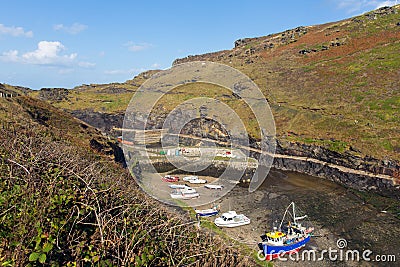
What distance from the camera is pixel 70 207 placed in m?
4.70

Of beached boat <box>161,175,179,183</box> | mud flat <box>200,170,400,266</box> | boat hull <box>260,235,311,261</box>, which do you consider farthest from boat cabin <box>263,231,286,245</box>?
beached boat <box>161,175,179,183</box>

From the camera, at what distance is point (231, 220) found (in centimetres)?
2703

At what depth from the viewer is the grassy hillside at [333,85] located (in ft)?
153

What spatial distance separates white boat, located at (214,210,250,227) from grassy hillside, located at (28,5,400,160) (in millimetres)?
22567

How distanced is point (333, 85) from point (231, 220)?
49384 millimetres

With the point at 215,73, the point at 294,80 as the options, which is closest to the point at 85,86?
the point at 215,73

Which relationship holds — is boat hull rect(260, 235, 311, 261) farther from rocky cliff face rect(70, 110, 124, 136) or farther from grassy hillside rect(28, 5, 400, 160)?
rocky cliff face rect(70, 110, 124, 136)

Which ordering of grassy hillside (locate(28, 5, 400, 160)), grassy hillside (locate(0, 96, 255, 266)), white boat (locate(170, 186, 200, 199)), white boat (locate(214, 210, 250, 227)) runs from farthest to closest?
grassy hillside (locate(28, 5, 400, 160))
white boat (locate(170, 186, 200, 199))
white boat (locate(214, 210, 250, 227))
grassy hillside (locate(0, 96, 255, 266))

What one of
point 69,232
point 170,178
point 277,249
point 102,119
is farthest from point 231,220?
point 102,119

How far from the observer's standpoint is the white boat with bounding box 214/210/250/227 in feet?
87.6

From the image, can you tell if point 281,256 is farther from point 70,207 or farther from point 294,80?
point 294,80

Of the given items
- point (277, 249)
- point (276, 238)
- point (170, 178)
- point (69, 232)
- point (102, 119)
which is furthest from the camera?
point (102, 119)

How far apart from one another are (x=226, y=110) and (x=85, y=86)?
75.8 metres

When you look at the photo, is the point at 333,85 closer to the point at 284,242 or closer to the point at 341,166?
the point at 341,166
